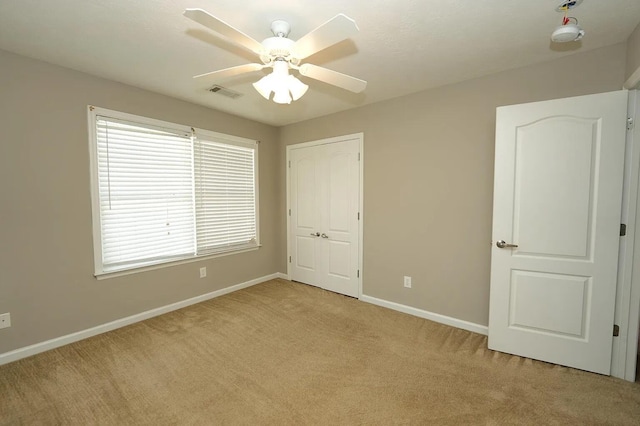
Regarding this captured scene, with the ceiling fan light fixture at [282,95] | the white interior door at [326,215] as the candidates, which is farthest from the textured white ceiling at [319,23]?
the white interior door at [326,215]

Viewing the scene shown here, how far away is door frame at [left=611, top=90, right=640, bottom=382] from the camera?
1991 mm

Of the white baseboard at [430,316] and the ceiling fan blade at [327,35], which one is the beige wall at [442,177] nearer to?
the white baseboard at [430,316]

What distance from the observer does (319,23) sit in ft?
6.07

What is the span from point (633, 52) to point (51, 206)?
4784mm

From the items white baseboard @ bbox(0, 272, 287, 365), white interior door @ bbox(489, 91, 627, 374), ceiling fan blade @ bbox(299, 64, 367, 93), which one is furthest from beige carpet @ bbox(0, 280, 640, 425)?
ceiling fan blade @ bbox(299, 64, 367, 93)

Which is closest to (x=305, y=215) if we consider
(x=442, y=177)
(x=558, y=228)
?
(x=442, y=177)

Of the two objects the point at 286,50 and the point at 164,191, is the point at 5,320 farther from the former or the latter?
the point at 286,50

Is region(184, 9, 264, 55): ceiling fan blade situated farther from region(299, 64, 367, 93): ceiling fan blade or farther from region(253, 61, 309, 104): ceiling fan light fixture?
region(299, 64, 367, 93): ceiling fan blade

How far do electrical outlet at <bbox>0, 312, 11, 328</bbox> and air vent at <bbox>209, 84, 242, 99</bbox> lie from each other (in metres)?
2.67

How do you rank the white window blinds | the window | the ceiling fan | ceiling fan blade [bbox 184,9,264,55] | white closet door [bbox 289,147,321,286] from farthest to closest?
1. white closet door [bbox 289,147,321,286]
2. the white window blinds
3. the window
4. the ceiling fan
5. ceiling fan blade [bbox 184,9,264,55]

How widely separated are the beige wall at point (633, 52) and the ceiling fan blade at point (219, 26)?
99.4 inches

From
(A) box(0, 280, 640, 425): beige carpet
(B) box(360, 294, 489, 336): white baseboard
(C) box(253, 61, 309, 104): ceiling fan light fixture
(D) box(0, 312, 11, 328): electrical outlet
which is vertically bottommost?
(A) box(0, 280, 640, 425): beige carpet

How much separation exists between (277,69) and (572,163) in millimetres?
2325

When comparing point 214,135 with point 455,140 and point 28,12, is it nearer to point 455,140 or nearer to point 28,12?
point 28,12
